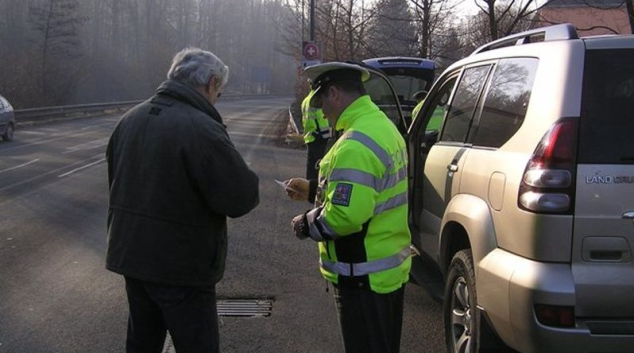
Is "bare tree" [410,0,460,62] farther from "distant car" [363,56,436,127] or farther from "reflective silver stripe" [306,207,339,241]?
"reflective silver stripe" [306,207,339,241]

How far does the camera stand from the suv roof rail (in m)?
3.39

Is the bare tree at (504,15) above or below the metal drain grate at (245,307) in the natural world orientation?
above

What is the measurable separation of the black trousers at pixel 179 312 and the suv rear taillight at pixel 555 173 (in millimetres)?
1601

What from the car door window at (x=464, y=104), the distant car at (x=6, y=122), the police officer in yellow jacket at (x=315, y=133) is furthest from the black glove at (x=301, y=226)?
the distant car at (x=6, y=122)

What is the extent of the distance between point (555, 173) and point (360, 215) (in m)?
0.99

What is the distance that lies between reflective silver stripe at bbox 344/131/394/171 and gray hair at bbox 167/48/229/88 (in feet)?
2.36

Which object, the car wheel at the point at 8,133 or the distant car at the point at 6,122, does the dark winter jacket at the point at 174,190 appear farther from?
the car wheel at the point at 8,133

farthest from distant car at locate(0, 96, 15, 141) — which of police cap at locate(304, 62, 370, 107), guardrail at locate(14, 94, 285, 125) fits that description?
police cap at locate(304, 62, 370, 107)

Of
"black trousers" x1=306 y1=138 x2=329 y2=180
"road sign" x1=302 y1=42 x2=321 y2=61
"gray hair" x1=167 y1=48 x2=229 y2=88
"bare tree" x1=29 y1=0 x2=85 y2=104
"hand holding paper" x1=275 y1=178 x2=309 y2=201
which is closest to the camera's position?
"gray hair" x1=167 y1=48 x2=229 y2=88

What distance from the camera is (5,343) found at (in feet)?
14.8

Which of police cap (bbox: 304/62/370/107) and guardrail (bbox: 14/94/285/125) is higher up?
police cap (bbox: 304/62/370/107)

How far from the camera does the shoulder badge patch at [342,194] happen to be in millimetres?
2689

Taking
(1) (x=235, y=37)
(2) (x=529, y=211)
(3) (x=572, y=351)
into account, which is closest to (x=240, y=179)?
(2) (x=529, y=211)

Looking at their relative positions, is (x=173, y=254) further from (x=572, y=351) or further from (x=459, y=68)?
(x=459, y=68)
